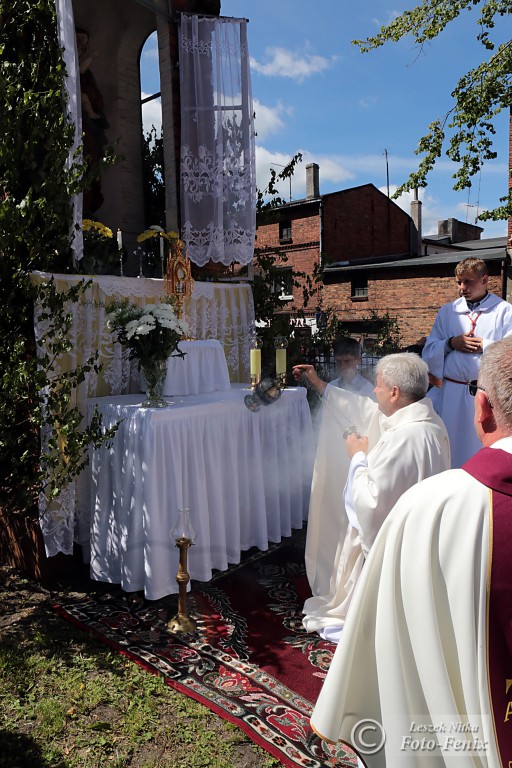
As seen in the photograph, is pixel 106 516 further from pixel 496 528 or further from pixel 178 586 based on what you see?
pixel 496 528

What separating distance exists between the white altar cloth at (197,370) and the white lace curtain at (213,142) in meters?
1.03

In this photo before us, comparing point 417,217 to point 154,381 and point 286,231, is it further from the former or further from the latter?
point 154,381

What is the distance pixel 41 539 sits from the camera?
4387 mm

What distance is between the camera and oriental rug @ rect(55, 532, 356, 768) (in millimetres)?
2750

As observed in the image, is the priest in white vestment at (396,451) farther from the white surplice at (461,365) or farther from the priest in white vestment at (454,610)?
the white surplice at (461,365)

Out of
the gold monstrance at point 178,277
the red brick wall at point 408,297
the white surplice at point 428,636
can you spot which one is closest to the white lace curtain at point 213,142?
the gold monstrance at point 178,277

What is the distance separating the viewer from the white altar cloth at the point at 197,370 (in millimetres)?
4738

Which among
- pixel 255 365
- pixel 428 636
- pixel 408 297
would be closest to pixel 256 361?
pixel 255 365

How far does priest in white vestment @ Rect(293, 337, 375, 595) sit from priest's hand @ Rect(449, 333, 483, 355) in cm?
121

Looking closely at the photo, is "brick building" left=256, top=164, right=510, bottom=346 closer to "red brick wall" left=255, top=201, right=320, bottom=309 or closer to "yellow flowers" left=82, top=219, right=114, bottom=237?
"red brick wall" left=255, top=201, right=320, bottom=309

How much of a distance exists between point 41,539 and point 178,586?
1.14 meters

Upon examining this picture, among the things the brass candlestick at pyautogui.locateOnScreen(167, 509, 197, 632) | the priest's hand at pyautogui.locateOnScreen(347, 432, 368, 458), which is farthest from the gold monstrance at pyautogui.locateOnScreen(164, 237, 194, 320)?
the priest's hand at pyautogui.locateOnScreen(347, 432, 368, 458)

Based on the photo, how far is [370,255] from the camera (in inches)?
1273

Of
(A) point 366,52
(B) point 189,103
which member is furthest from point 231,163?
(A) point 366,52
